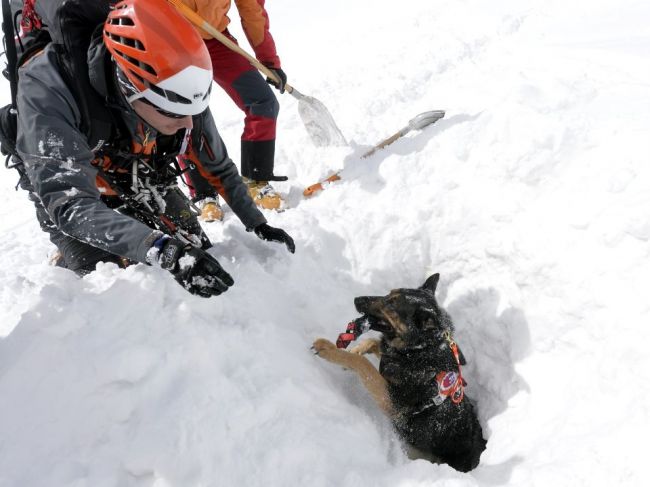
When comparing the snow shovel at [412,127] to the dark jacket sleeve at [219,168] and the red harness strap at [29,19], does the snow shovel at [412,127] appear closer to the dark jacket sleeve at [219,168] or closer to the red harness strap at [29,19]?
the dark jacket sleeve at [219,168]

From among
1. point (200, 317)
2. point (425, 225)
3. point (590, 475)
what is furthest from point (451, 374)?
point (200, 317)

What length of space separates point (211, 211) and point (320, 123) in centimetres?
210

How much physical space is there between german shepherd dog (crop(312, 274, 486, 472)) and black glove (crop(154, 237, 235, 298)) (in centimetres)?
141

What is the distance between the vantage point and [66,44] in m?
2.71

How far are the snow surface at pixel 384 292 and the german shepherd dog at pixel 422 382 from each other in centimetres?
19

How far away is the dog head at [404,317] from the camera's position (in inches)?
140

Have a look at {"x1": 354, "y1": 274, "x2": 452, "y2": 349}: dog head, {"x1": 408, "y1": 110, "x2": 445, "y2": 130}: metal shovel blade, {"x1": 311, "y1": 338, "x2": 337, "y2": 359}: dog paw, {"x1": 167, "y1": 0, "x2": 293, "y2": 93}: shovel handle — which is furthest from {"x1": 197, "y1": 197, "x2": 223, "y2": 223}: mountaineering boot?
{"x1": 408, "y1": 110, "x2": 445, "y2": 130}: metal shovel blade

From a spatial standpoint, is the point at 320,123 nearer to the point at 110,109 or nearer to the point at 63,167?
the point at 110,109

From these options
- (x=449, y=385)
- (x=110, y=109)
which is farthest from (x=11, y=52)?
(x=449, y=385)

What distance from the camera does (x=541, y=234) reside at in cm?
370

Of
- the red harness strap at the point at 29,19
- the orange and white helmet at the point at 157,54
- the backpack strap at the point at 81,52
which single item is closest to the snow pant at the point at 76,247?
the backpack strap at the point at 81,52

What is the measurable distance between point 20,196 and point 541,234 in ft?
24.9

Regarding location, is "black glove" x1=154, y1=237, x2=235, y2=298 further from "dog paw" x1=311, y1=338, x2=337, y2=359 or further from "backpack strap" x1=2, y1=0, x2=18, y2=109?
"backpack strap" x1=2, y1=0, x2=18, y2=109

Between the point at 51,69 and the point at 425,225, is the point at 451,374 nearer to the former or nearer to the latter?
the point at 425,225
